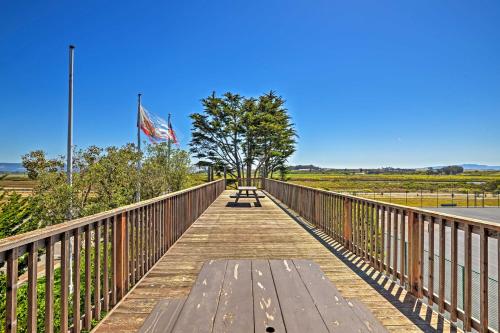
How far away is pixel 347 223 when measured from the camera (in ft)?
16.4

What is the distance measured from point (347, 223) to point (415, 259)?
1.93m

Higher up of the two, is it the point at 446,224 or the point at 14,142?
the point at 14,142

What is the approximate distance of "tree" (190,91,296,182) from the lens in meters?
28.5

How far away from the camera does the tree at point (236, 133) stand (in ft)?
93.7

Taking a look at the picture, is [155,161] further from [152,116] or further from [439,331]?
[439,331]

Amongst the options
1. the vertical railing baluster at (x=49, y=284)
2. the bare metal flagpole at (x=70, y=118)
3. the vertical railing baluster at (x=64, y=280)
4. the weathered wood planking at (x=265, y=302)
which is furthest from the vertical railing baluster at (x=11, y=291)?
the bare metal flagpole at (x=70, y=118)

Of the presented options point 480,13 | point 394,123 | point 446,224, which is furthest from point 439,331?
point 394,123

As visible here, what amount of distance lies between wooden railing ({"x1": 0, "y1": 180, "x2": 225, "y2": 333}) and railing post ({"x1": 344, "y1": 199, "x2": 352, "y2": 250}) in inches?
115

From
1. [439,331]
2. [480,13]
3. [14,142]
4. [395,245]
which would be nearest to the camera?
[439,331]

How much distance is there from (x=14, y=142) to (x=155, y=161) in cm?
1302

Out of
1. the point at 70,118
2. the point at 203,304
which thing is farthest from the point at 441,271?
the point at 70,118

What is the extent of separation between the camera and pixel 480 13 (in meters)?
12.8

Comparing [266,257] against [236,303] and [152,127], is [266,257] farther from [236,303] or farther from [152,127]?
[152,127]

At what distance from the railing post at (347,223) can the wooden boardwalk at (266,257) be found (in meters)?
0.17
